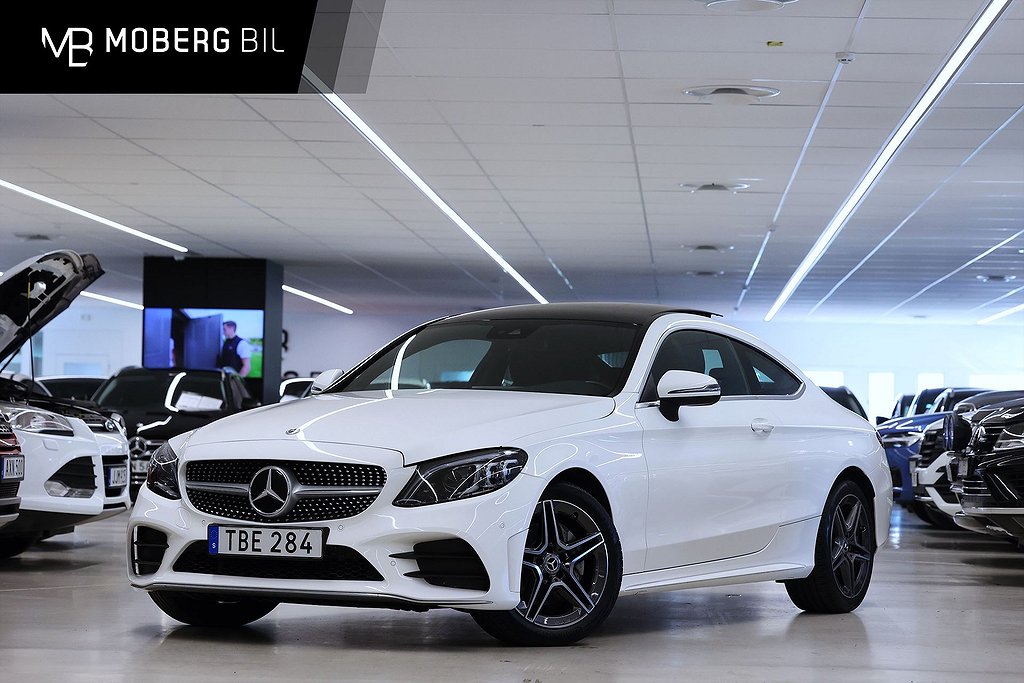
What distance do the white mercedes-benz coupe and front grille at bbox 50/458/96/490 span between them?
2795mm

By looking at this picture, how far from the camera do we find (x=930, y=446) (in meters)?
11.2

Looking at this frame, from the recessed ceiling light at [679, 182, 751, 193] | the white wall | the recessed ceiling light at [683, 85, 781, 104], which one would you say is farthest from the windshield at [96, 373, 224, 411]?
the white wall

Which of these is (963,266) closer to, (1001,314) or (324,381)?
(1001,314)

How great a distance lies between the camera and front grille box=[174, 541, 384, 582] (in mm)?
4457

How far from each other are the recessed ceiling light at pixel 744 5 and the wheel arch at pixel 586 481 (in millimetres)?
4457

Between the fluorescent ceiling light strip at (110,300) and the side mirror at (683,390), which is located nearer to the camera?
the side mirror at (683,390)

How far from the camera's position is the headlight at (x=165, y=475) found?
15.9ft

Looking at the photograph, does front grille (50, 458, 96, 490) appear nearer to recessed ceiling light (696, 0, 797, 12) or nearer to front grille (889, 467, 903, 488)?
recessed ceiling light (696, 0, 797, 12)

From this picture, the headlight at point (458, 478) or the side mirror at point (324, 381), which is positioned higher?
the side mirror at point (324, 381)

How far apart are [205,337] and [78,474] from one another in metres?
16.2

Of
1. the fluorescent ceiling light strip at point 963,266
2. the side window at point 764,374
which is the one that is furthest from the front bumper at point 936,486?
the fluorescent ceiling light strip at point 963,266

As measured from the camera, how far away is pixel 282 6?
24.5 feet

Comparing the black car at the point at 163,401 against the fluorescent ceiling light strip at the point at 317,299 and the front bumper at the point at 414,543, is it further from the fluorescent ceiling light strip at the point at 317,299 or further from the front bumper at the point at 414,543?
the fluorescent ceiling light strip at the point at 317,299

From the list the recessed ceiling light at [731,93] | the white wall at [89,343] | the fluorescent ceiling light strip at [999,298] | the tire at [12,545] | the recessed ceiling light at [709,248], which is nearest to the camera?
the tire at [12,545]
